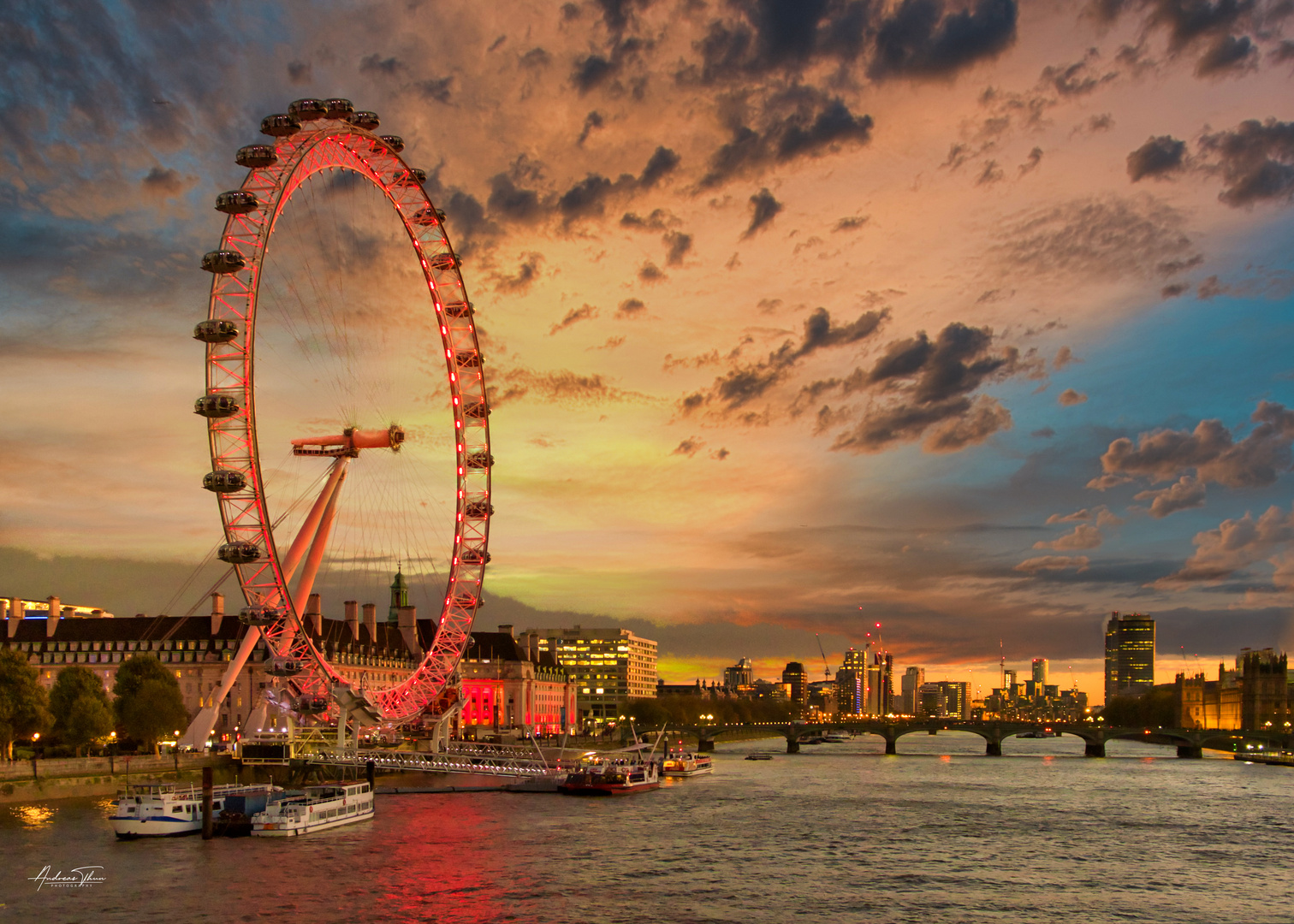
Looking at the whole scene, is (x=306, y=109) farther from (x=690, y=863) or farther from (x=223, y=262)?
(x=690, y=863)

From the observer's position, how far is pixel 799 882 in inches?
2297

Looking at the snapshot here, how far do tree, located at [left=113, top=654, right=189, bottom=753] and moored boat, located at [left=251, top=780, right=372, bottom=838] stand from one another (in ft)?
89.8

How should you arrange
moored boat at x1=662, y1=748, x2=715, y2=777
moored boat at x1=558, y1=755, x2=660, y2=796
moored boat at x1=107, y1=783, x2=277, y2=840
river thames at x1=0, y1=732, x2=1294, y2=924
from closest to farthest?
river thames at x1=0, y1=732, x2=1294, y2=924 → moored boat at x1=107, y1=783, x2=277, y2=840 → moored boat at x1=558, y1=755, x2=660, y2=796 → moored boat at x1=662, y1=748, x2=715, y2=777

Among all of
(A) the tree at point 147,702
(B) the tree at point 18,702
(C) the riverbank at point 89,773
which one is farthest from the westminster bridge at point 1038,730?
(B) the tree at point 18,702

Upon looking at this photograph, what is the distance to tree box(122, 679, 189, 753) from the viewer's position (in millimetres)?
102625

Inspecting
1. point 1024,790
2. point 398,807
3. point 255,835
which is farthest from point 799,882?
point 1024,790

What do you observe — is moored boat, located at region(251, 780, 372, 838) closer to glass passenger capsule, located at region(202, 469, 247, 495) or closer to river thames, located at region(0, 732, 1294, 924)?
river thames, located at region(0, 732, 1294, 924)

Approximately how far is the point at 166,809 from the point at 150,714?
121 feet

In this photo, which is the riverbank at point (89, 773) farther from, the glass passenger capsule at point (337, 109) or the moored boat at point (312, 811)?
the glass passenger capsule at point (337, 109)

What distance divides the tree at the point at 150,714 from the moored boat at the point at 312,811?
27.2m

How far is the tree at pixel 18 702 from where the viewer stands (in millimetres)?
87812

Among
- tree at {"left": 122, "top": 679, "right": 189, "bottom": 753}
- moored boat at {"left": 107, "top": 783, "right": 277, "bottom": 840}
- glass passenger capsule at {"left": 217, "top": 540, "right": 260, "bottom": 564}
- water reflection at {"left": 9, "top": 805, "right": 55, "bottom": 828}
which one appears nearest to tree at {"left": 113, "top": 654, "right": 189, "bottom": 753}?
tree at {"left": 122, "top": 679, "right": 189, "bottom": 753}

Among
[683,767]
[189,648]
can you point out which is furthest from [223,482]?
[189,648]

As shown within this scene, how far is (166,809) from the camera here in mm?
68438
